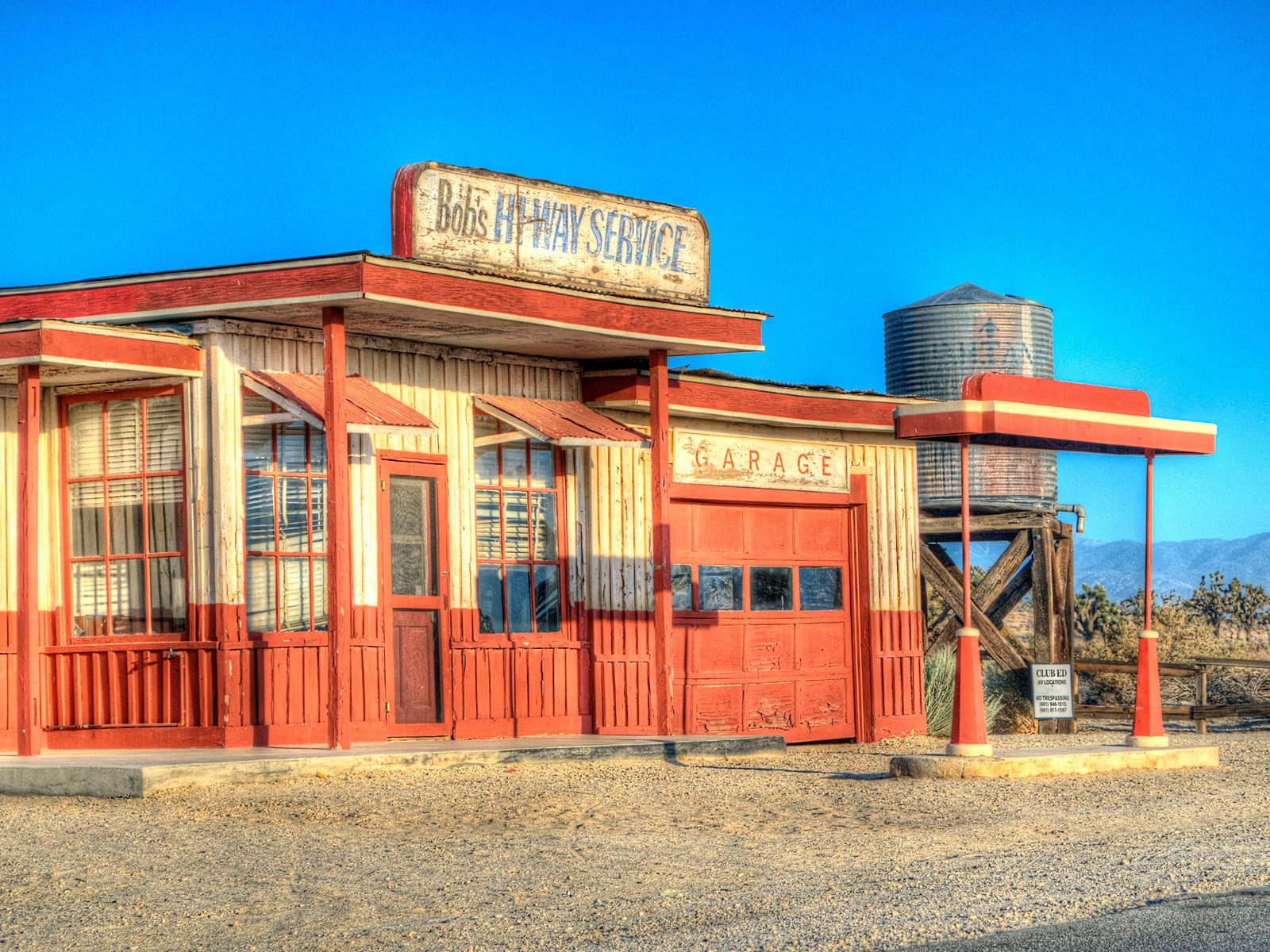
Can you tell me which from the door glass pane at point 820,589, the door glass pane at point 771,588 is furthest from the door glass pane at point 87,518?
the door glass pane at point 820,589

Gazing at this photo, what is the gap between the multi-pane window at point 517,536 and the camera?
40.2ft

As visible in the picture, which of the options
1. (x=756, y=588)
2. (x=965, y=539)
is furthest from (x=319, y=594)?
(x=965, y=539)

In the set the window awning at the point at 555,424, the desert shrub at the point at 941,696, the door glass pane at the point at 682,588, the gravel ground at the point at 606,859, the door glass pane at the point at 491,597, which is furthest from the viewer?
the desert shrub at the point at 941,696

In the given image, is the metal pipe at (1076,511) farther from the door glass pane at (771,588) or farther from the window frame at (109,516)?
the window frame at (109,516)

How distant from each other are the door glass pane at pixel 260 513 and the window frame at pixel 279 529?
21 mm

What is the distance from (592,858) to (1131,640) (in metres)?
19.7

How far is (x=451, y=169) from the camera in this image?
36.6 ft

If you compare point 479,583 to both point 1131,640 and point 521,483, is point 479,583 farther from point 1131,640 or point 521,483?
point 1131,640

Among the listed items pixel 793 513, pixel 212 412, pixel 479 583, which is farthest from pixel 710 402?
pixel 212 412

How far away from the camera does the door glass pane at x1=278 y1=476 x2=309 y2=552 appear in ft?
36.5

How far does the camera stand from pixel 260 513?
1102cm

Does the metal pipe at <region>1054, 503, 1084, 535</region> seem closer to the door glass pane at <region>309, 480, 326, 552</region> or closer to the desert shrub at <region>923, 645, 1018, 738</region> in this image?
the desert shrub at <region>923, 645, 1018, 738</region>

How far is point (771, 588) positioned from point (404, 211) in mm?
4962

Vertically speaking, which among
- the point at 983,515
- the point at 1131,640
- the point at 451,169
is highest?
the point at 451,169
